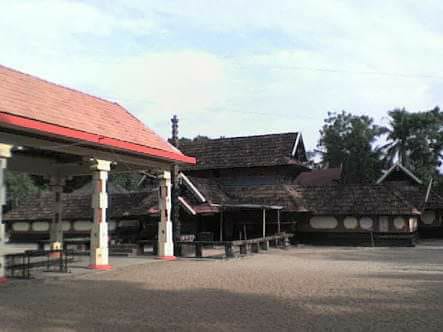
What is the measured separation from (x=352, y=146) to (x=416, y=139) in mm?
6669

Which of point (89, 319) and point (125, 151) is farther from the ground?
point (125, 151)

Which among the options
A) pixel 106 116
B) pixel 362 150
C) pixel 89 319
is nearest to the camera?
pixel 89 319

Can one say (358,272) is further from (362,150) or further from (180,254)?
(362,150)

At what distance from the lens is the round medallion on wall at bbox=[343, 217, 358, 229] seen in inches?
1084

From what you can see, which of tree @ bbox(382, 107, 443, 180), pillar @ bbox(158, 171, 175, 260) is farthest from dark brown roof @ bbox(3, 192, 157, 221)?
tree @ bbox(382, 107, 443, 180)

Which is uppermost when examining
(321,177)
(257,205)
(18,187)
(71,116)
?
Answer: (18,187)

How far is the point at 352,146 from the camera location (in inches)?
2144

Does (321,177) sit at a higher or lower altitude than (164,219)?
higher

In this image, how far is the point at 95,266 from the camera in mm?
14883

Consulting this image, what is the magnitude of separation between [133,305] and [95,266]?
18.9 feet

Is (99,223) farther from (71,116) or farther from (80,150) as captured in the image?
(71,116)

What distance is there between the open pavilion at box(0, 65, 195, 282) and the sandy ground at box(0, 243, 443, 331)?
7.46 feet

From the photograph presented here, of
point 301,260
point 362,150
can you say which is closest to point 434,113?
point 362,150

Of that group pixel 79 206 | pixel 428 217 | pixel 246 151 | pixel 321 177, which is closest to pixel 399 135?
pixel 321 177
